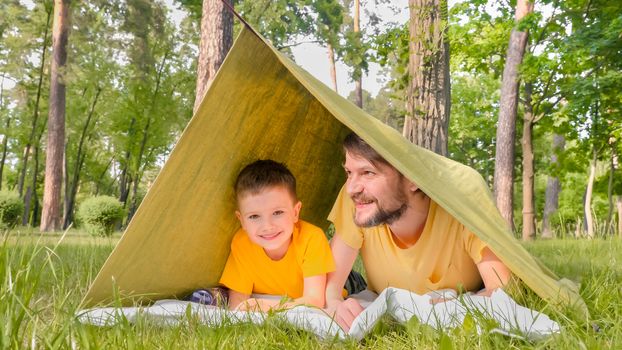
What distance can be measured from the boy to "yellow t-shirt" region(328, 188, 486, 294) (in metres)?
0.19

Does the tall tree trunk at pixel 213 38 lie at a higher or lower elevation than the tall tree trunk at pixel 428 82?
higher

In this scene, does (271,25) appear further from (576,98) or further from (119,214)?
(576,98)

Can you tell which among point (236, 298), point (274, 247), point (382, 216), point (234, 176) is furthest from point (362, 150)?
point (236, 298)

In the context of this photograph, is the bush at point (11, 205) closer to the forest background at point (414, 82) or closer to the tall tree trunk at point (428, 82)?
the forest background at point (414, 82)

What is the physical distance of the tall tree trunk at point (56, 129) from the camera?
17109mm

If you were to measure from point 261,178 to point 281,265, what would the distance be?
523 millimetres

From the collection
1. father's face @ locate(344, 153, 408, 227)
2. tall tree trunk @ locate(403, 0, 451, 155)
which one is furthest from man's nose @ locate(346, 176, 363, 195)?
tall tree trunk @ locate(403, 0, 451, 155)

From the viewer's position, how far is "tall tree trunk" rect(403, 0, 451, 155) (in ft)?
18.5

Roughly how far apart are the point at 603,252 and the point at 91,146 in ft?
88.4

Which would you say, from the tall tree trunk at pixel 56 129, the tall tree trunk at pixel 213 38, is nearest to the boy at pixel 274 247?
the tall tree trunk at pixel 213 38

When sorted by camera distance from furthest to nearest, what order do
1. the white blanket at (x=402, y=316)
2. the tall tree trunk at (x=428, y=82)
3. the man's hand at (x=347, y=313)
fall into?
the tall tree trunk at (x=428, y=82) < the man's hand at (x=347, y=313) < the white blanket at (x=402, y=316)

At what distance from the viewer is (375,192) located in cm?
293

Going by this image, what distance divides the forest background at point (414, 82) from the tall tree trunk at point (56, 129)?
4 centimetres

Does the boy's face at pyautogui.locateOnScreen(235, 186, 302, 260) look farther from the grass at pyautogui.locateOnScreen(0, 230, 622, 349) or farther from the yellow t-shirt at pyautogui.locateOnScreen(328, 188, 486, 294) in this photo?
the grass at pyautogui.locateOnScreen(0, 230, 622, 349)
